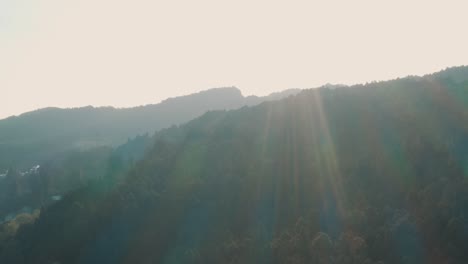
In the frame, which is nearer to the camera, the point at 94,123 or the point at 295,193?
the point at 295,193

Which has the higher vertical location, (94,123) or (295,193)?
(94,123)

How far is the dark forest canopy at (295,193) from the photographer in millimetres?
18109

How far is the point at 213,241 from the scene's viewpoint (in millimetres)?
22500

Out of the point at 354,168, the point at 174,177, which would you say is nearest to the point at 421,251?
the point at 354,168

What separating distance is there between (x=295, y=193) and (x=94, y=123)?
113499 mm

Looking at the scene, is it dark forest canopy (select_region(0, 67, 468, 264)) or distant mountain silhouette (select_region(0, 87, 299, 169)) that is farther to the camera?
distant mountain silhouette (select_region(0, 87, 299, 169))

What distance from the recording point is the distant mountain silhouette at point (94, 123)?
10969 cm

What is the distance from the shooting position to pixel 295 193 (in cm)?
2483

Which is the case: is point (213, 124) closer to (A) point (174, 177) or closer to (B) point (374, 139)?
(A) point (174, 177)

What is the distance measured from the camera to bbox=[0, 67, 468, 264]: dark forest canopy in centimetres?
1811

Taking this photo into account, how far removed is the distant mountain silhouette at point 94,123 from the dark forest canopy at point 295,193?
70537mm

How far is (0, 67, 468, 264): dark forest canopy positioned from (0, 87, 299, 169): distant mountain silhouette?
231ft

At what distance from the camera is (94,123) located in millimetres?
130875

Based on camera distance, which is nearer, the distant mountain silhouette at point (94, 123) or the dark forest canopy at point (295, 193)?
the dark forest canopy at point (295, 193)
